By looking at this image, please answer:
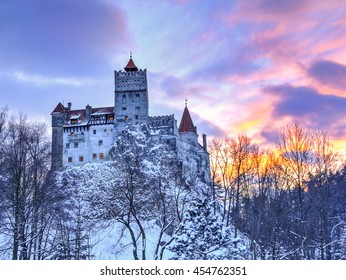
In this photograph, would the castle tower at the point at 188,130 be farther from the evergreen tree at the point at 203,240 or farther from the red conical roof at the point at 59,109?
the evergreen tree at the point at 203,240

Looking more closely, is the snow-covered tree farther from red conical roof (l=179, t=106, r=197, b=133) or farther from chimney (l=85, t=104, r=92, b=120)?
chimney (l=85, t=104, r=92, b=120)

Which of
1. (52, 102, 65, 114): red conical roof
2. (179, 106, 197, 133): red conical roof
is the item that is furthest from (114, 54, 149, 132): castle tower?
(52, 102, 65, 114): red conical roof

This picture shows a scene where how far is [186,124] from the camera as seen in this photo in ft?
146

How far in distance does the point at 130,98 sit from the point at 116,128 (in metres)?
3.49

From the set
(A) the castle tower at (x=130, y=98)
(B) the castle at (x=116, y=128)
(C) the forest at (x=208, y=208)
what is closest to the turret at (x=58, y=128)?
(B) the castle at (x=116, y=128)

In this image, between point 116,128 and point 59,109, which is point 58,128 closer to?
point 59,109

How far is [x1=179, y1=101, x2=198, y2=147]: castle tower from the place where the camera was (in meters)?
A: 44.0

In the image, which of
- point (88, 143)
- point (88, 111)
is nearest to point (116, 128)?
point (88, 143)

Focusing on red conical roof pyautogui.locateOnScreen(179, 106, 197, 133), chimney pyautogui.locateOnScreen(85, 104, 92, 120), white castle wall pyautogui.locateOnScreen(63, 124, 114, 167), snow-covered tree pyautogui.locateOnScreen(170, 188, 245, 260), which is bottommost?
snow-covered tree pyautogui.locateOnScreen(170, 188, 245, 260)

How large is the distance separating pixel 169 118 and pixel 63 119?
11447 millimetres

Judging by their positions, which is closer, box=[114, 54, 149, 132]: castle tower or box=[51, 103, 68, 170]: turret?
box=[114, 54, 149, 132]: castle tower

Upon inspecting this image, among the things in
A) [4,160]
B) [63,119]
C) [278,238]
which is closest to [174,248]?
[4,160]

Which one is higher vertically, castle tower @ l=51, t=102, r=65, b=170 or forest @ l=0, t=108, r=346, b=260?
castle tower @ l=51, t=102, r=65, b=170
